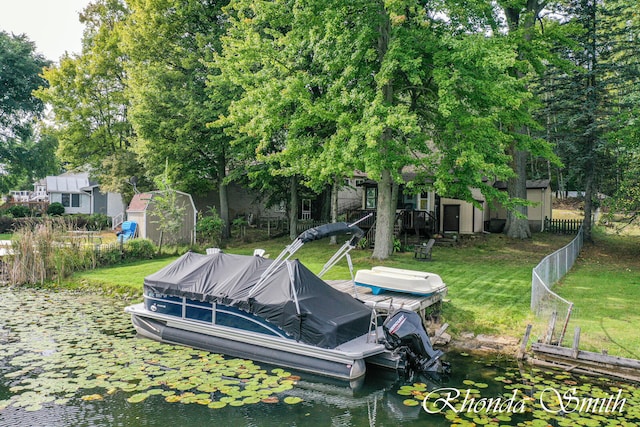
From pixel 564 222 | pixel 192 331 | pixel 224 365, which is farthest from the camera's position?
pixel 564 222

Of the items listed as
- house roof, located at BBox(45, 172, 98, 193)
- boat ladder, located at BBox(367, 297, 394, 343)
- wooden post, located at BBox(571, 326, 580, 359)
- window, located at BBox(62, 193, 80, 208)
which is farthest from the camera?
window, located at BBox(62, 193, 80, 208)

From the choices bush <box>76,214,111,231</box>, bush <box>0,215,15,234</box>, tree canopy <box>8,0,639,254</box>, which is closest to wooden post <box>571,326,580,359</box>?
tree canopy <box>8,0,639,254</box>

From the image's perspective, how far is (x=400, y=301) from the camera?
1099 centimetres

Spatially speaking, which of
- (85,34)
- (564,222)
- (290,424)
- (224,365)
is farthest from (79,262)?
(564,222)

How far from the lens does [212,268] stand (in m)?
11.0

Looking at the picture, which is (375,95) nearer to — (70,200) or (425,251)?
(425,251)

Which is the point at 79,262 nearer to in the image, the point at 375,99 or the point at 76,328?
the point at 76,328

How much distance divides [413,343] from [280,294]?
275cm

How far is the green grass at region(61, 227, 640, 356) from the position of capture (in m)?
10.8

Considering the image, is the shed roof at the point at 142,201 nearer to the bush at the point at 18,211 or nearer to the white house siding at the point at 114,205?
the white house siding at the point at 114,205

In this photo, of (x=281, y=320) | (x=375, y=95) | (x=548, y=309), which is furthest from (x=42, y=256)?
(x=548, y=309)

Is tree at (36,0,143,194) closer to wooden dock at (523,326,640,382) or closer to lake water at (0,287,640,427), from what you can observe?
lake water at (0,287,640,427)

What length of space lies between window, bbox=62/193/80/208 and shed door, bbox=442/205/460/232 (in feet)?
107

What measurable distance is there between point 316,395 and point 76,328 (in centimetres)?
698
